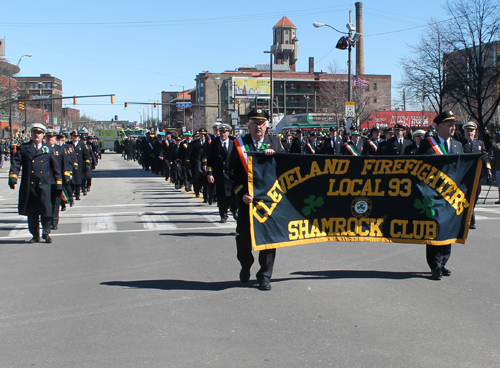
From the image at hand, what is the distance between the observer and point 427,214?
7.20 meters

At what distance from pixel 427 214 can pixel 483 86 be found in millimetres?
33938

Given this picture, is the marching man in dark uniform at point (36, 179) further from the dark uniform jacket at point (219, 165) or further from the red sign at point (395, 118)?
the red sign at point (395, 118)

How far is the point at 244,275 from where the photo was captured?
6.99m

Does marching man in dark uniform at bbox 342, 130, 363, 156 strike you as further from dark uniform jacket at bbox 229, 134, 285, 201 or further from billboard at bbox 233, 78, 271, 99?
billboard at bbox 233, 78, 271, 99

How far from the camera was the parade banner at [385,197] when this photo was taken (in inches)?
282

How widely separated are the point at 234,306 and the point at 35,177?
5319mm

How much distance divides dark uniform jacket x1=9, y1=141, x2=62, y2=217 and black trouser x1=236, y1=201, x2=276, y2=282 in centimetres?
437

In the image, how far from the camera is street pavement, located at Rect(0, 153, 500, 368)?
15.7 ft

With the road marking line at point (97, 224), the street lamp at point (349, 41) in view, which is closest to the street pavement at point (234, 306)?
the road marking line at point (97, 224)

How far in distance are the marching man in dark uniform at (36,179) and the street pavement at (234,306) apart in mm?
411

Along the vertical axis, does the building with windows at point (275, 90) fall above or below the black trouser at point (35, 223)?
above

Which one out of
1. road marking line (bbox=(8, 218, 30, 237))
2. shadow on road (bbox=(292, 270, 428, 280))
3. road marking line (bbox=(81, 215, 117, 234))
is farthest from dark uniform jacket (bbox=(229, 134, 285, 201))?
road marking line (bbox=(8, 218, 30, 237))

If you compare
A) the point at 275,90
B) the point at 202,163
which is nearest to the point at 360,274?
the point at 202,163

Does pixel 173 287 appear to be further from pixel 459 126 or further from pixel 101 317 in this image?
pixel 459 126
